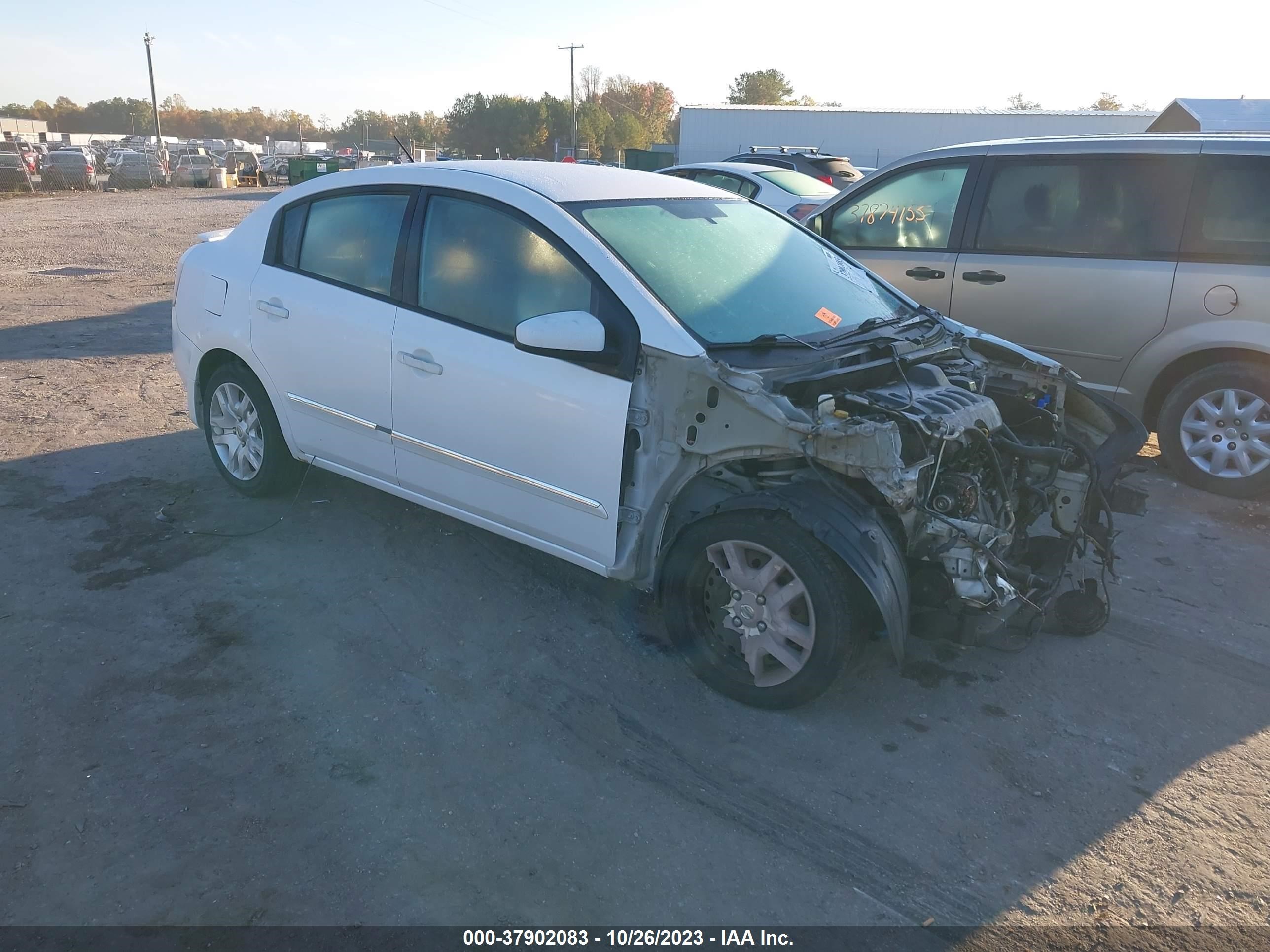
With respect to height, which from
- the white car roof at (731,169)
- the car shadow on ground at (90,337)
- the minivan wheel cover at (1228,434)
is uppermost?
the white car roof at (731,169)

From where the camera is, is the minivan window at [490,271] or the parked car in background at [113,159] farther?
the parked car in background at [113,159]

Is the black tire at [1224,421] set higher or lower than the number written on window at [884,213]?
lower

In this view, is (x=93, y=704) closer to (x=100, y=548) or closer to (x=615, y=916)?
(x=100, y=548)

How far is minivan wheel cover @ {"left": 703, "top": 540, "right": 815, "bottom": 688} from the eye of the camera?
132 inches

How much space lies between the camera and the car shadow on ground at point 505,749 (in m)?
2.67

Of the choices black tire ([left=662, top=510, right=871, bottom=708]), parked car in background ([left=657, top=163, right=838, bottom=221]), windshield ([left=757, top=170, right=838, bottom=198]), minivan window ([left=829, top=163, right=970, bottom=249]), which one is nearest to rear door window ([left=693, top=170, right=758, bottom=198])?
parked car in background ([left=657, top=163, right=838, bottom=221])

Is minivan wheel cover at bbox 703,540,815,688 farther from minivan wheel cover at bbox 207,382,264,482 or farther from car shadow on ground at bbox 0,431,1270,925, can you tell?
minivan wheel cover at bbox 207,382,264,482

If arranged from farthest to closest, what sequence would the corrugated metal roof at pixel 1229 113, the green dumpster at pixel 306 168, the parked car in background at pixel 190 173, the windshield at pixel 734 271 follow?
the parked car in background at pixel 190 173 < the green dumpster at pixel 306 168 < the corrugated metal roof at pixel 1229 113 < the windshield at pixel 734 271

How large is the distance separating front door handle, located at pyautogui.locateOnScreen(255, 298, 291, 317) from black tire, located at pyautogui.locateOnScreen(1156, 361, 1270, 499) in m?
5.04

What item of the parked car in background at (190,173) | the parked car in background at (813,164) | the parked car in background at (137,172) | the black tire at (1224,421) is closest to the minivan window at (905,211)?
the black tire at (1224,421)

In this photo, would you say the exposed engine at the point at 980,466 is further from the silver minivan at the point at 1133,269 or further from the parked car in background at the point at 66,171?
the parked car in background at the point at 66,171

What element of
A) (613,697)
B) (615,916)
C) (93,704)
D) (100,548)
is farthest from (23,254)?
(615,916)

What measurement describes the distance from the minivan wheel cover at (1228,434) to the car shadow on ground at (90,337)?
826 centimetres

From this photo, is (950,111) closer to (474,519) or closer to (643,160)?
(643,160)
